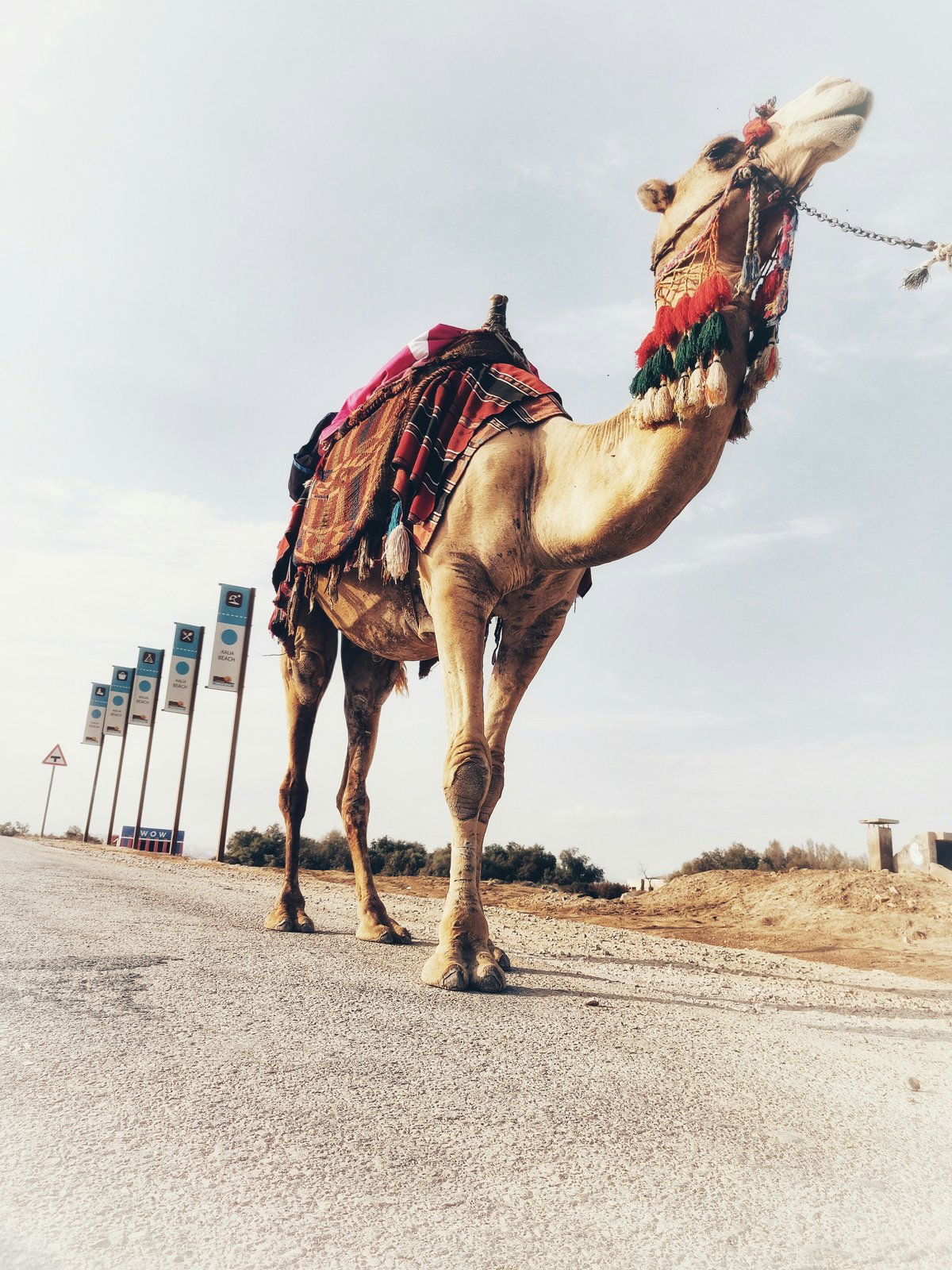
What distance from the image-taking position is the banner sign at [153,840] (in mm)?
25688

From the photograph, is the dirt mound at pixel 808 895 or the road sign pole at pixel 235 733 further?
the road sign pole at pixel 235 733

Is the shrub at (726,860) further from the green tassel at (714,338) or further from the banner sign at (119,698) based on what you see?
the banner sign at (119,698)

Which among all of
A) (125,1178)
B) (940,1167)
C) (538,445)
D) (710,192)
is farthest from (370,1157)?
(710,192)

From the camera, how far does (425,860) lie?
1998 cm

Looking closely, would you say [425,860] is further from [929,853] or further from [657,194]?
[657,194]

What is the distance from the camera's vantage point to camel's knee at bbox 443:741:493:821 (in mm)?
4180

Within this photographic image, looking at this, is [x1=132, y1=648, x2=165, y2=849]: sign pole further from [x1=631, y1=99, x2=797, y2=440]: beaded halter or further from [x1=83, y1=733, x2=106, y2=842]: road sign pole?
[x1=631, y1=99, x2=797, y2=440]: beaded halter

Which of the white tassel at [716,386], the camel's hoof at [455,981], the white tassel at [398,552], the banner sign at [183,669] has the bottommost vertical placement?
the camel's hoof at [455,981]

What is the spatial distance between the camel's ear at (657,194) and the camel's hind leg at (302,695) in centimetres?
368

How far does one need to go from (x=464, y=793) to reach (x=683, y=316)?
2.42 m

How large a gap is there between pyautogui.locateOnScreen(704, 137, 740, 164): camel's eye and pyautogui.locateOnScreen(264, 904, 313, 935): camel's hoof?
490 cm

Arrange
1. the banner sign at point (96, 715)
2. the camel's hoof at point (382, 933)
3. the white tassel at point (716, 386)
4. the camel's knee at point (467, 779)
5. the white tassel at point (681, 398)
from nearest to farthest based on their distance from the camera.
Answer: the white tassel at point (716, 386), the white tassel at point (681, 398), the camel's knee at point (467, 779), the camel's hoof at point (382, 933), the banner sign at point (96, 715)

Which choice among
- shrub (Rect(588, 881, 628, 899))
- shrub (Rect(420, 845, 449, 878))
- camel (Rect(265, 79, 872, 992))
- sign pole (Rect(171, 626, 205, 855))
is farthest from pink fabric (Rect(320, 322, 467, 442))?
sign pole (Rect(171, 626, 205, 855))

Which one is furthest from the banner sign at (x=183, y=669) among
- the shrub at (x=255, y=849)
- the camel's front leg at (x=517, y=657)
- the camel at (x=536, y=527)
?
the camel's front leg at (x=517, y=657)
